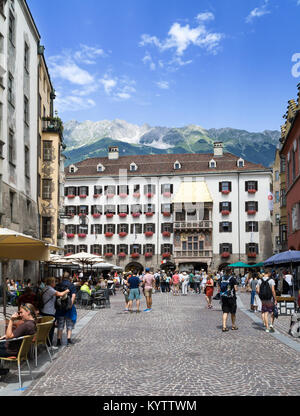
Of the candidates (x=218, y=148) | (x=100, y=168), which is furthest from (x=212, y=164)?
(x=100, y=168)

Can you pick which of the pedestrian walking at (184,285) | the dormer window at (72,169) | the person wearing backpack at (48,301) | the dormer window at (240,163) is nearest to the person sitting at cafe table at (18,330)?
the person wearing backpack at (48,301)

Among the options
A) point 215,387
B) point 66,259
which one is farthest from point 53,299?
point 66,259

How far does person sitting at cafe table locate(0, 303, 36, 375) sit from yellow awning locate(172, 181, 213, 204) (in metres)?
56.3

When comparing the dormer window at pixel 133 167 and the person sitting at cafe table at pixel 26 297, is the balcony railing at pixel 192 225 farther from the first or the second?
the person sitting at cafe table at pixel 26 297

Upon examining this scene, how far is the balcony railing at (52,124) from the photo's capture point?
3888 centimetres

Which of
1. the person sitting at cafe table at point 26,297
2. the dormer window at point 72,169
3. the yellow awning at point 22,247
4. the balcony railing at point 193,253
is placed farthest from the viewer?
the dormer window at point 72,169

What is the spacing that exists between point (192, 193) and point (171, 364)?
57375 mm

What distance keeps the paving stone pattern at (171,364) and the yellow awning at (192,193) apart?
49481 mm

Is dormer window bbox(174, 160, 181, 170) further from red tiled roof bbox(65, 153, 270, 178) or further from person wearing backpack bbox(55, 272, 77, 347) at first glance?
person wearing backpack bbox(55, 272, 77, 347)

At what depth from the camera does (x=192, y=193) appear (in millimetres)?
66938

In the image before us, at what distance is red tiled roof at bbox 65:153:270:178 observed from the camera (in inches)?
2721

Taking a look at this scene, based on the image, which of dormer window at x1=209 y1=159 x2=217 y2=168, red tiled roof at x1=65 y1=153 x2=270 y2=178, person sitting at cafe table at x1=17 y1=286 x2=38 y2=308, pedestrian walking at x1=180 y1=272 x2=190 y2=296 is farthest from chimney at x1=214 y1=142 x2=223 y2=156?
person sitting at cafe table at x1=17 y1=286 x2=38 y2=308

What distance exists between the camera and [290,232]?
3659 cm
